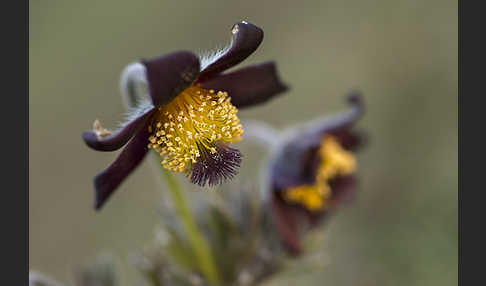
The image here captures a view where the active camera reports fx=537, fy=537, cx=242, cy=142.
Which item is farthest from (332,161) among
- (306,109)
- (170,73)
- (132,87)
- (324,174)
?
(306,109)

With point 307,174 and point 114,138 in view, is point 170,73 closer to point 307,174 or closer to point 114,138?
point 114,138

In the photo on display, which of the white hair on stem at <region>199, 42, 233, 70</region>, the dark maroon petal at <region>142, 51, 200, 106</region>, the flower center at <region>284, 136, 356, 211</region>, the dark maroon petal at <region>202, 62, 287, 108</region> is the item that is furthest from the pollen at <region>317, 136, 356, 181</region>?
the dark maroon petal at <region>142, 51, 200, 106</region>

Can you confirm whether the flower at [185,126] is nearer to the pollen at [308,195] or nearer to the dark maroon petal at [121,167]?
the dark maroon petal at [121,167]

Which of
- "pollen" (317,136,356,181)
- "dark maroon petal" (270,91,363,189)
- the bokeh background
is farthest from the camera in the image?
the bokeh background

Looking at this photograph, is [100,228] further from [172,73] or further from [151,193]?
[172,73]

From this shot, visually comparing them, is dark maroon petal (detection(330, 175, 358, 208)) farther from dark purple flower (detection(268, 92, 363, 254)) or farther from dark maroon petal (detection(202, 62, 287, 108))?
dark maroon petal (detection(202, 62, 287, 108))

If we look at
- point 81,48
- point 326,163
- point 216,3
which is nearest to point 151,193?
point 81,48
